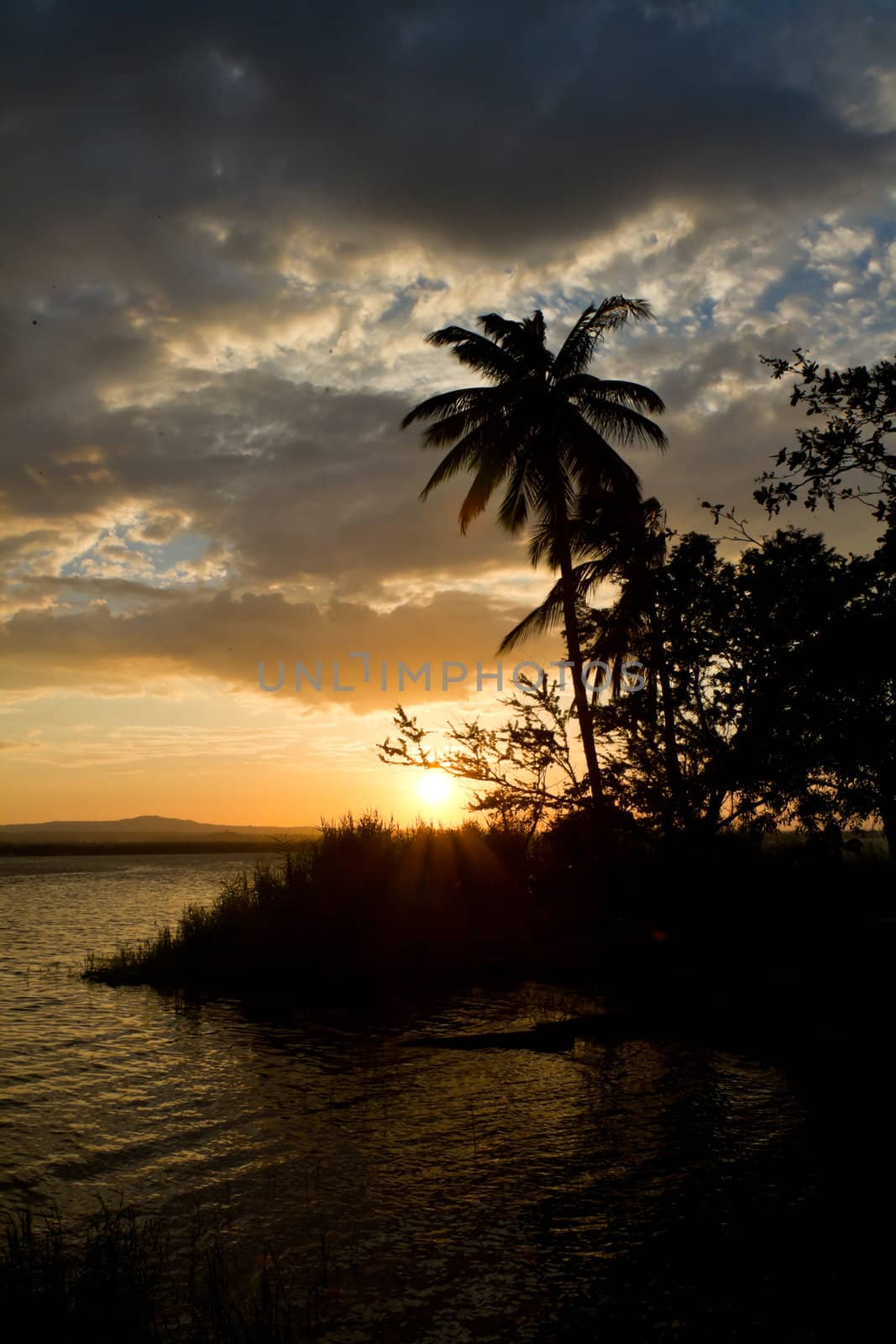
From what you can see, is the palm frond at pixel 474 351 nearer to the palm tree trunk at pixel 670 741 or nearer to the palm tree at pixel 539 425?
the palm tree at pixel 539 425

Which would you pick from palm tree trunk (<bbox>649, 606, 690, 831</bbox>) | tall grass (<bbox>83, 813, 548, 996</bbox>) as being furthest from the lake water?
palm tree trunk (<bbox>649, 606, 690, 831</bbox>)

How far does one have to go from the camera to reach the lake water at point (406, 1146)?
6422mm

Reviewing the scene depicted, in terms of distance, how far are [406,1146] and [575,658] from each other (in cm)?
1494

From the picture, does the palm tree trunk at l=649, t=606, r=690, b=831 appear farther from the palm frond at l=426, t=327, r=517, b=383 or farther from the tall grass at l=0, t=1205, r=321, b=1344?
the tall grass at l=0, t=1205, r=321, b=1344

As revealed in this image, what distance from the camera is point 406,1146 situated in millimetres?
9023

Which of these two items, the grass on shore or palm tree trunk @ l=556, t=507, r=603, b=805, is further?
palm tree trunk @ l=556, t=507, r=603, b=805

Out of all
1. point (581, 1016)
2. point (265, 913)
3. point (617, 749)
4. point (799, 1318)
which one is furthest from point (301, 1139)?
point (617, 749)

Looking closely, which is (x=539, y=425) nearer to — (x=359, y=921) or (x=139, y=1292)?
(x=359, y=921)

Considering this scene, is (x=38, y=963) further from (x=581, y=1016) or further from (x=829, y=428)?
(x=829, y=428)

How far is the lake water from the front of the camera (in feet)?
21.1

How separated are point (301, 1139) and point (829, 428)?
9684mm

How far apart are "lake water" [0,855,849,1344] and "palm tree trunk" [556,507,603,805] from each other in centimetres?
694

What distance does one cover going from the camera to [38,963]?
868 inches

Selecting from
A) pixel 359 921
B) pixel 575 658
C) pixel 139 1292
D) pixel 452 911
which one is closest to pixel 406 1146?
pixel 139 1292
